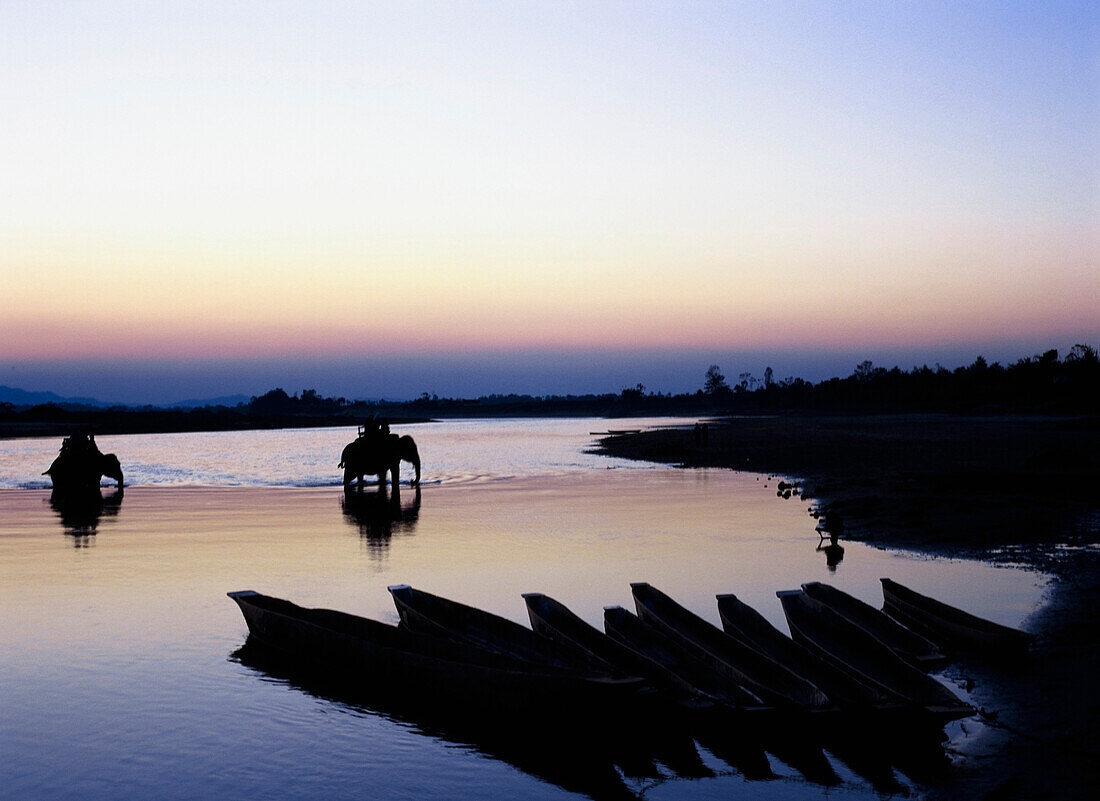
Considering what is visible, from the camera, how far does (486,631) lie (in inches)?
491

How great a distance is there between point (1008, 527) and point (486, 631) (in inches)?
641

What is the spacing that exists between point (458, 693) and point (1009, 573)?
496 inches

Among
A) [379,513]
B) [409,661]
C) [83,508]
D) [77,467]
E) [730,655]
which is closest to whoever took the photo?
[730,655]

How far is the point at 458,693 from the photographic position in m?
10.7

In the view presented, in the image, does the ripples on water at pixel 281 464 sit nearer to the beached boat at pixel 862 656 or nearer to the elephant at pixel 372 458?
the elephant at pixel 372 458

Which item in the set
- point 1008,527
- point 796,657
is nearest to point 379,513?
point 1008,527

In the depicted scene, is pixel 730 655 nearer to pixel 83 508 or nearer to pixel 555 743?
pixel 555 743

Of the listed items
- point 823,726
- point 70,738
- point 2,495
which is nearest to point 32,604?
point 70,738

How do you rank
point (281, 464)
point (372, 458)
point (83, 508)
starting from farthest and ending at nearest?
1. point (281, 464)
2. point (372, 458)
3. point (83, 508)

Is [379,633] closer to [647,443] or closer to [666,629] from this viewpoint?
[666,629]

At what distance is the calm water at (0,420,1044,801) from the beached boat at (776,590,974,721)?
0.59 meters

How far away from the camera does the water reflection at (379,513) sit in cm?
2672

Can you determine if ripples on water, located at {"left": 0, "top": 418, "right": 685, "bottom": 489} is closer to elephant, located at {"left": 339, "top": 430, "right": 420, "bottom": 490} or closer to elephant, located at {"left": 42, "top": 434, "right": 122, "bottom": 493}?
elephant, located at {"left": 339, "top": 430, "right": 420, "bottom": 490}

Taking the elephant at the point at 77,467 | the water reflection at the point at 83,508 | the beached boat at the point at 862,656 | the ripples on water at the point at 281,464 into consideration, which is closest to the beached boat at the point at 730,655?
the beached boat at the point at 862,656
